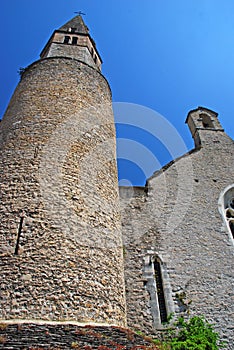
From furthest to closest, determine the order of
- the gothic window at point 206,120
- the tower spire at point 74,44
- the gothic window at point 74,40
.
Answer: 1. the gothic window at point 206,120
2. the gothic window at point 74,40
3. the tower spire at point 74,44

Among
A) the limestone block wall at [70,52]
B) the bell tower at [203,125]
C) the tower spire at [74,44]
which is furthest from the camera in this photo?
the bell tower at [203,125]

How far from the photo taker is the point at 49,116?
8.16m

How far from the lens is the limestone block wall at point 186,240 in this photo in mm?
7516

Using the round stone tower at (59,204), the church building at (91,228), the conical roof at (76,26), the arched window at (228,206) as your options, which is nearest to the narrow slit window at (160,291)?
the church building at (91,228)

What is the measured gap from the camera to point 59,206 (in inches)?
250

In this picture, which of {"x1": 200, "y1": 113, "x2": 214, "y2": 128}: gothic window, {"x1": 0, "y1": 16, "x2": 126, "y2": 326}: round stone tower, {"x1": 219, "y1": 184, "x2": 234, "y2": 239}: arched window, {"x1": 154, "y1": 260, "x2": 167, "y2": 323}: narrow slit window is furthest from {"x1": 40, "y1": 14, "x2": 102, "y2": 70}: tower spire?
{"x1": 154, "y1": 260, "x2": 167, "y2": 323}: narrow slit window

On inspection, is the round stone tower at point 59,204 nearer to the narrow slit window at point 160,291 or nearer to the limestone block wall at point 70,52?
the narrow slit window at point 160,291

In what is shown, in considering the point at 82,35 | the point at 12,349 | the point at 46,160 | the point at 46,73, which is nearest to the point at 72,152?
the point at 46,160

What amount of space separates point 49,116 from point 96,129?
4.64ft

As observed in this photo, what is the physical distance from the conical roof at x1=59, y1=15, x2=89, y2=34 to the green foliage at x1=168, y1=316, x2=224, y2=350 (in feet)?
44.4

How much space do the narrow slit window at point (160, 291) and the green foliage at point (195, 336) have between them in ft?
1.27

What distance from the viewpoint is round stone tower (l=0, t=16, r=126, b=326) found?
5266 millimetres

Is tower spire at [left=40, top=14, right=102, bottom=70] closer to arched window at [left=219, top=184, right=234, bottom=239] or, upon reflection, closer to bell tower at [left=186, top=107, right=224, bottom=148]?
bell tower at [left=186, top=107, right=224, bottom=148]

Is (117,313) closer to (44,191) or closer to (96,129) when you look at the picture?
(44,191)
